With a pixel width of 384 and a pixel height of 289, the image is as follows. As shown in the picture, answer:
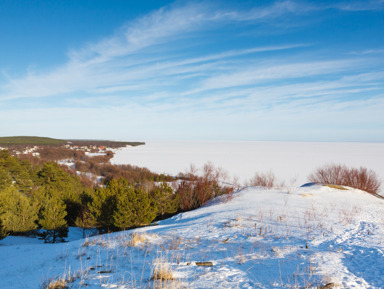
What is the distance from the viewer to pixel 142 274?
13.5ft

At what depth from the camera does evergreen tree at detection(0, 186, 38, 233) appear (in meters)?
11.7

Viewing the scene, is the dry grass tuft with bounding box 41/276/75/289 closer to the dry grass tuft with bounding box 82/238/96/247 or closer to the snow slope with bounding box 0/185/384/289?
the snow slope with bounding box 0/185/384/289

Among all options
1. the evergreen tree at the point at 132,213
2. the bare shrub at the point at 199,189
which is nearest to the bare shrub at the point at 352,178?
the bare shrub at the point at 199,189

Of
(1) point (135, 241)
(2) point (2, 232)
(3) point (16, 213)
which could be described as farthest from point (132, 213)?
(3) point (16, 213)

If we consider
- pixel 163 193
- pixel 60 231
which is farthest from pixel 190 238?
pixel 60 231

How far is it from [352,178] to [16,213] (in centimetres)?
2249

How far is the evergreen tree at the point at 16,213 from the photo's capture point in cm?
1174

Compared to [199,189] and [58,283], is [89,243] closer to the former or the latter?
[58,283]

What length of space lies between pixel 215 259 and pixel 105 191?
8.83 metres

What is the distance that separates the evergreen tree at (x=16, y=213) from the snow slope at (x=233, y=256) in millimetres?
5026

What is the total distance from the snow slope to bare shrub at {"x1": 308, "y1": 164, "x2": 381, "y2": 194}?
503 inches

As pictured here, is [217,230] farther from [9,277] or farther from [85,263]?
[9,277]

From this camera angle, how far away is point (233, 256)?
4902 millimetres

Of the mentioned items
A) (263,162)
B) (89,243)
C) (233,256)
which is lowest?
(263,162)
